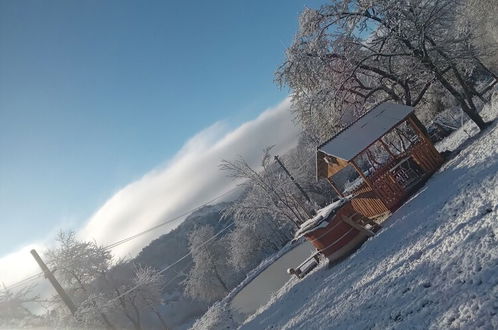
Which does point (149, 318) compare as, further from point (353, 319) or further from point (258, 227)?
point (353, 319)

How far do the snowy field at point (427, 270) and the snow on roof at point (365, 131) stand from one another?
3.12m

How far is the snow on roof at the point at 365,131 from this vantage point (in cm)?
1708

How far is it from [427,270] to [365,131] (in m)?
10.8

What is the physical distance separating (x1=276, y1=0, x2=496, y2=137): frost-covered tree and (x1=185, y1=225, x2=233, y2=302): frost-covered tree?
140 ft

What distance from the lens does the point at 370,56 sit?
1689cm

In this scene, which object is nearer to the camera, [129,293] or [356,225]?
[356,225]

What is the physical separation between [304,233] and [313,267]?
9.95 ft

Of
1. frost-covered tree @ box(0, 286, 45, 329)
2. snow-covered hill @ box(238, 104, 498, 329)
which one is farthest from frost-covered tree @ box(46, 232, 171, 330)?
snow-covered hill @ box(238, 104, 498, 329)

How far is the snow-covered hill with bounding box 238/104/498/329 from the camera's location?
6.02 m

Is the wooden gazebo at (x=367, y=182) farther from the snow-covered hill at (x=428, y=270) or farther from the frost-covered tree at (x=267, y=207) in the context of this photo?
the frost-covered tree at (x=267, y=207)

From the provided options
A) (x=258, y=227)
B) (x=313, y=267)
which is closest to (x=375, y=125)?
(x=313, y=267)

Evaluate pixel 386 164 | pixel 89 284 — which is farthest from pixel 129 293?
pixel 386 164

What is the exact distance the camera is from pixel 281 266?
107 feet

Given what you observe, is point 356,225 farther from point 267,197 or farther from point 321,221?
point 267,197
